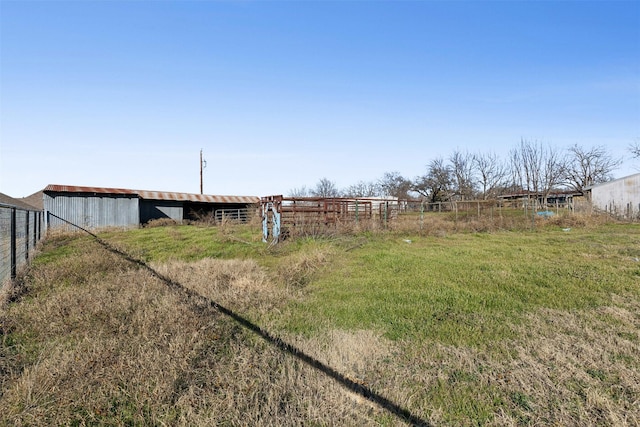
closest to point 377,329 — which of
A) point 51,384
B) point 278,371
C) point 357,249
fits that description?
point 278,371

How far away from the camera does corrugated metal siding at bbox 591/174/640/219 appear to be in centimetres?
2539

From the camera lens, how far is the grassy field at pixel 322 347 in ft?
8.62

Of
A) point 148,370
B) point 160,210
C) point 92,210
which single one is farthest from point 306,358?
point 160,210

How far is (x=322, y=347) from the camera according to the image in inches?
146

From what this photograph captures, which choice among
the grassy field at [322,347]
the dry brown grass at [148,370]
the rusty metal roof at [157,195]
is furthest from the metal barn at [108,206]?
the dry brown grass at [148,370]

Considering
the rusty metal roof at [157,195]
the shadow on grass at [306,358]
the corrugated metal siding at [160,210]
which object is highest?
the rusty metal roof at [157,195]

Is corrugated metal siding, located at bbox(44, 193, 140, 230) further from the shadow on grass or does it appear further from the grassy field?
A: the shadow on grass

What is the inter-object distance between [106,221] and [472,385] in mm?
24257

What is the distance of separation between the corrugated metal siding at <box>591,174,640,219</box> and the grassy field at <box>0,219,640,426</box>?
941 inches

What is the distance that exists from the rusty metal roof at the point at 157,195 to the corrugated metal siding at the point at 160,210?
457 mm

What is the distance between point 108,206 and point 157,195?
413cm

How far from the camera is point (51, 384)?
284 centimetres

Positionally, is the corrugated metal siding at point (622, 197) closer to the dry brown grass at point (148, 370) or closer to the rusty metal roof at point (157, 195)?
the rusty metal roof at point (157, 195)

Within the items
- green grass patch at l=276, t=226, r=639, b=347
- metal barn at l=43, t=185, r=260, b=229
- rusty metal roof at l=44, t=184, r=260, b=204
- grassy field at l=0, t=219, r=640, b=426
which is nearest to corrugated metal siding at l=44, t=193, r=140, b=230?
metal barn at l=43, t=185, r=260, b=229
